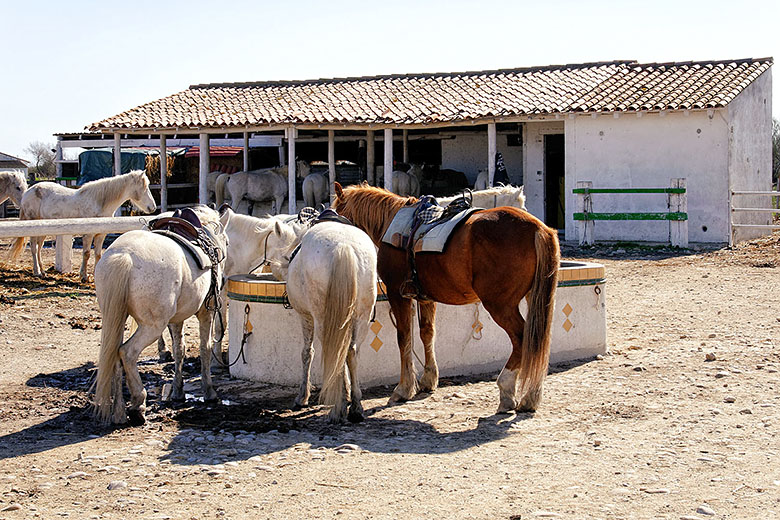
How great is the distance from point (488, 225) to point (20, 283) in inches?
391

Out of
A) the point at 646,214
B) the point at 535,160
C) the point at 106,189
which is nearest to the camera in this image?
the point at 106,189

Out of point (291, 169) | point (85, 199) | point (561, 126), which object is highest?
point (561, 126)

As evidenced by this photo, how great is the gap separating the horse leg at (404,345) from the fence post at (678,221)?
12875 millimetres

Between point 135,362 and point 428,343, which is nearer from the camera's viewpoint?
point 135,362

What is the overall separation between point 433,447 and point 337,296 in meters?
1.35

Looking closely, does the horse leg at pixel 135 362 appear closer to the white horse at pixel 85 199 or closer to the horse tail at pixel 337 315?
the horse tail at pixel 337 315

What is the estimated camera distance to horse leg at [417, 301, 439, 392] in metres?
7.83

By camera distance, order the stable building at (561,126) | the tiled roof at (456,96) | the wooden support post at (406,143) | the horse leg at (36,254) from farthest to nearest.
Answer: the wooden support post at (406,143) < the tiled roof at (456,96) < the stable building at (561,126) < the horse leg at (36,254)

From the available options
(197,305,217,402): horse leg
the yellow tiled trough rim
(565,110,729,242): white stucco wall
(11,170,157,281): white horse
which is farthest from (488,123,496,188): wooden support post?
(197,305,217,402): horse leg

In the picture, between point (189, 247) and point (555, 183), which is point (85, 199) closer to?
point (189, 247)

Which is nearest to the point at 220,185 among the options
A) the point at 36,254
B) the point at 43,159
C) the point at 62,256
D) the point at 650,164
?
the point at 62,256

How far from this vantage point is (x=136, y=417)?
6574 millimetres

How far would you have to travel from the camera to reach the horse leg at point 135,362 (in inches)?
255

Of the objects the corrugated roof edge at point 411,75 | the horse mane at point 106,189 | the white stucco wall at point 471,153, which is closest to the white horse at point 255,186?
the corrugated roof edge at point 411,75
